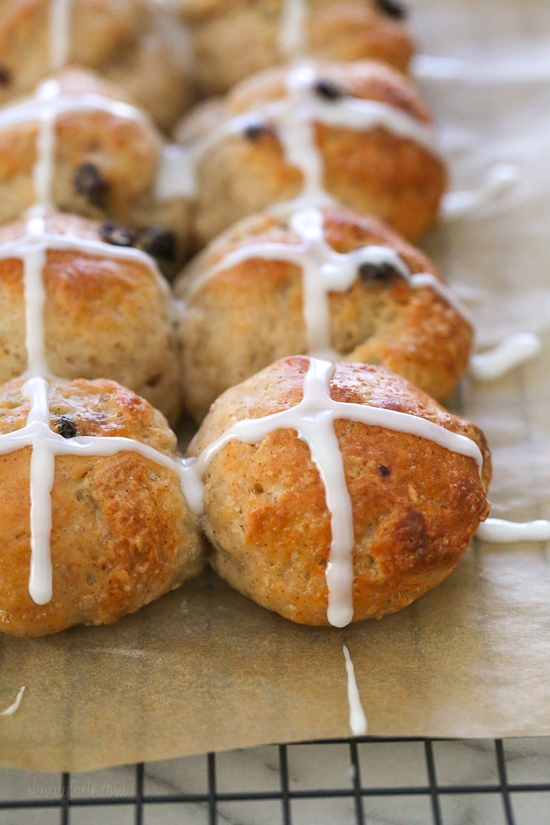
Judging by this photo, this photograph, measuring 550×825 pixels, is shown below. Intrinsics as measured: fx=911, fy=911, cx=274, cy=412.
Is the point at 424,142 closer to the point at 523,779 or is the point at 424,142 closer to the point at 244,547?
the point at 244,547

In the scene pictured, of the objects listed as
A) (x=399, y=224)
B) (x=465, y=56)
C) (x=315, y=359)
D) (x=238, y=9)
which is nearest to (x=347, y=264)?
(x=315, y=359)

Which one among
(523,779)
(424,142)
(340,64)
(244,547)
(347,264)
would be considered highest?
(340,64)

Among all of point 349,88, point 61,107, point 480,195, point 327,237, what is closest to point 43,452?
Result: point 327,237

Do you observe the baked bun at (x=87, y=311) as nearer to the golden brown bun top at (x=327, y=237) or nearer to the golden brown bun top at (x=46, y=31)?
the golden brown bun top at (x=327, y=237)

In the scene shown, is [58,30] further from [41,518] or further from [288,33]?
[41,518]

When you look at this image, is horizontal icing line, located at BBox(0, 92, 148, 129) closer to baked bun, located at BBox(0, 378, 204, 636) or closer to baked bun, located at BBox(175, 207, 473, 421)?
baked bun, located at BBox(175, 207, 473, 421)

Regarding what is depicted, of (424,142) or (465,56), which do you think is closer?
(424,142)

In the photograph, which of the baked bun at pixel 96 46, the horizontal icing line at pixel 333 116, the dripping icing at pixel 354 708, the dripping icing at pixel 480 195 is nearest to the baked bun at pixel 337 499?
the dripping icing at pixel 354 708

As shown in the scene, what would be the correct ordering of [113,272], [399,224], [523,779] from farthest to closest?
[399,224]
[113,272]
[523,779]
